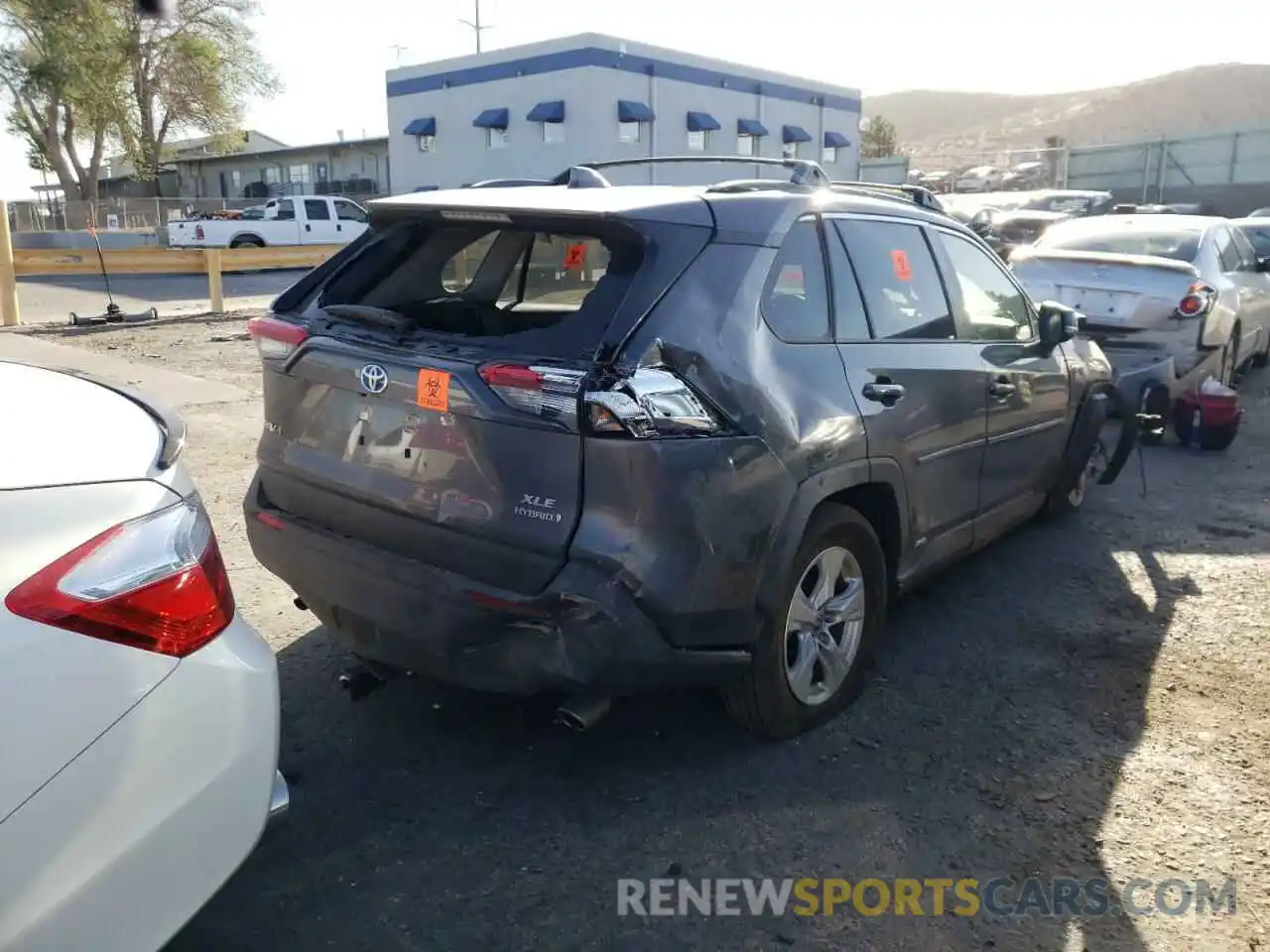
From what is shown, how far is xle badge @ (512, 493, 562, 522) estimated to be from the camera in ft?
9.85

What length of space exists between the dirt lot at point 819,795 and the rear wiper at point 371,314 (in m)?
1.42

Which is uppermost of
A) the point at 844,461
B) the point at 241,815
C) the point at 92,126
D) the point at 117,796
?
the point at 92,126

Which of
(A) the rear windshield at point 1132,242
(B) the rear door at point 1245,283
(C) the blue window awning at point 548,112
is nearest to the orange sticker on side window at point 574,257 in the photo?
(A) the rear windshield at point 1132,242

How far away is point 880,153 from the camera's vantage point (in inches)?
2527

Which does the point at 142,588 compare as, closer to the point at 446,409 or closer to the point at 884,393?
the point at 446,409

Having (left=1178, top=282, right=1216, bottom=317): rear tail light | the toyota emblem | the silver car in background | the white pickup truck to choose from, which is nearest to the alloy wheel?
the toyota emblem

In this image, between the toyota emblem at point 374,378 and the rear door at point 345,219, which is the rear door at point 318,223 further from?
the toyota emblem at point 374,378

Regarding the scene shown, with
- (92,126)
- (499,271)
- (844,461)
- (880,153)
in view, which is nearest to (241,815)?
(844,461)

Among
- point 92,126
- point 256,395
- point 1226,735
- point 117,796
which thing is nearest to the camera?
point 117,796

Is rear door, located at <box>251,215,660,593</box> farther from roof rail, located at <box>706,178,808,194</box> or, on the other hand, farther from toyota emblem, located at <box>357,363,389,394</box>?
roof rail, located at <box>706,178,808,194</box>

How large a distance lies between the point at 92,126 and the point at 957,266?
45982 millimetres

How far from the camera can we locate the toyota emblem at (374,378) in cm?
327

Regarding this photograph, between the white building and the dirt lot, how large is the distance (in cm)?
2791

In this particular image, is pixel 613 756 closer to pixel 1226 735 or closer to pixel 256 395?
pixel 1226 735
